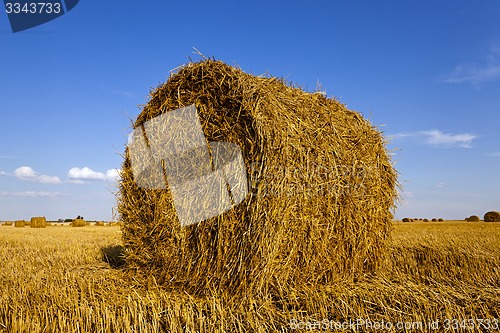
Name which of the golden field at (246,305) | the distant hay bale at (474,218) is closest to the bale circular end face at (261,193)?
the golden field at (246,305)

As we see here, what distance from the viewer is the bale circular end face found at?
13.1 feet

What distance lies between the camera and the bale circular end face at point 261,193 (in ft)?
13.1

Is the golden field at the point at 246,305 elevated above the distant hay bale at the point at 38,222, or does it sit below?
below

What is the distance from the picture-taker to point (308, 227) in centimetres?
438

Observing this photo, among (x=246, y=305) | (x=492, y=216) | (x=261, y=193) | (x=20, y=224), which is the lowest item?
(x=246, y=305)

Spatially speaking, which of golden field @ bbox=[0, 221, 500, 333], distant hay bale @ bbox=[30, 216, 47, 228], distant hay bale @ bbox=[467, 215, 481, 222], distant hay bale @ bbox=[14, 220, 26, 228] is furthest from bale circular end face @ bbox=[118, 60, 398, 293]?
distant hay bale @ bbox=[14, 220, 26, 228]

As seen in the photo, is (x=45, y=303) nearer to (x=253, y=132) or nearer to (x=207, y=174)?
(x=207, y=174)

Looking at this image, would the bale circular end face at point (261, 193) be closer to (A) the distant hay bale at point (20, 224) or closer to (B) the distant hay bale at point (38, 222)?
(B) the distant hay bale at point (38, 222)

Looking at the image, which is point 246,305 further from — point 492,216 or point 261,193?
point 492,216

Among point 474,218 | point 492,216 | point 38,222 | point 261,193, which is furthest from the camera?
point 474,218

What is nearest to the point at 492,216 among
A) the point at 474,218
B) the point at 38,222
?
the point at 474,218

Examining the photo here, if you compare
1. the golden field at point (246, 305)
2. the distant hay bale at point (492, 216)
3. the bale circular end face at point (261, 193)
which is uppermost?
the bale circular end face at point (261, 193)

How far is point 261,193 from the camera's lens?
3.95m

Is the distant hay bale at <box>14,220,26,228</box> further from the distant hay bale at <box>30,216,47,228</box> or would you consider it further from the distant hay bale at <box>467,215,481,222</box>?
the distant hay bale at <box>467,215,481,222</box>
